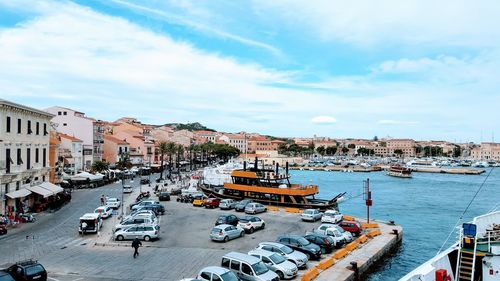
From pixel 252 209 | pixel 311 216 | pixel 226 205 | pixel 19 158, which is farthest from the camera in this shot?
pixel 226 205

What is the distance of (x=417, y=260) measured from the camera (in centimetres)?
2897

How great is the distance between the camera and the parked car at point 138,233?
27.2m

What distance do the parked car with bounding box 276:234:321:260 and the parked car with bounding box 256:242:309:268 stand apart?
113 centimetres

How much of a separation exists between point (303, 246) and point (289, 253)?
2.39 meters

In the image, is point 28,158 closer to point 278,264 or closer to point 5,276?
point 5,276

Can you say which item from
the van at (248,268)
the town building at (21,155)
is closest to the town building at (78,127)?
the town building at (21,155)

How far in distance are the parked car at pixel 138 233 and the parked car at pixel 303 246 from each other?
8078 millimetres

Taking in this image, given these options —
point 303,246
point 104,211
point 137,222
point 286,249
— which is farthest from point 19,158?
point 286,249

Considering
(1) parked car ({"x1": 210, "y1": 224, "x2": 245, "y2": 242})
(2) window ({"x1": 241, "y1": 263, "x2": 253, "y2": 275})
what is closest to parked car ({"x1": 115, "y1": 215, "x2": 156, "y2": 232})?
(1) parked car ({"x1": 210, "y1": 224, "x2": 245, "y2": 242})

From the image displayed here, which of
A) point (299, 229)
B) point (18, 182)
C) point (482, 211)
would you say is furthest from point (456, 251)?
point (482, 211)

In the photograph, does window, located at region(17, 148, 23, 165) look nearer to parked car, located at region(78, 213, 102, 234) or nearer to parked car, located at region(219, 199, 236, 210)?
parked car, located at region(78, 213, 102, 234)

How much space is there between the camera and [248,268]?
17.8 meters

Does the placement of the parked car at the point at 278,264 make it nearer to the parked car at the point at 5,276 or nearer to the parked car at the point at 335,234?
the parked car at the point at 335,234

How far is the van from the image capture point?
57.5ft
